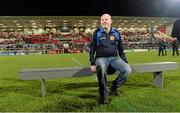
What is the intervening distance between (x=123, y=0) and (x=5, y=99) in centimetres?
369

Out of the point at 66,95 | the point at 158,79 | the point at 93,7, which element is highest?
the point at 93,7

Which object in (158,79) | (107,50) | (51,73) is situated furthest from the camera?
(158,79)

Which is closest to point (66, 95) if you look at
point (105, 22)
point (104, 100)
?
point (104, 100)

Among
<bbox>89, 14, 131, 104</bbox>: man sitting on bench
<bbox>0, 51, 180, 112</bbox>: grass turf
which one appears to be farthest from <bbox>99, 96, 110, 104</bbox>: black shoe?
<bbox>89, 14, 131, 104</bbox>: man sitting on bench

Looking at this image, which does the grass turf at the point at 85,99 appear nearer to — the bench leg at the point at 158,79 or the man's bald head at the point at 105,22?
the bench leg at the point at 158,79

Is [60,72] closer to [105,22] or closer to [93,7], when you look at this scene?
[105,22]

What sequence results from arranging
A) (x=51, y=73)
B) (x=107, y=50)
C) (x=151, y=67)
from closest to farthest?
1. (x=107, y=50)
2. (x=51, y=73)
3. (x=151, y=67)

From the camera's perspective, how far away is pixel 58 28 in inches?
2926

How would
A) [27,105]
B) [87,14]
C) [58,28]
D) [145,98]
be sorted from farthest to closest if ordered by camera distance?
1. [58,28]
2. [87,14]
3. [145,98]
4. [27,105]

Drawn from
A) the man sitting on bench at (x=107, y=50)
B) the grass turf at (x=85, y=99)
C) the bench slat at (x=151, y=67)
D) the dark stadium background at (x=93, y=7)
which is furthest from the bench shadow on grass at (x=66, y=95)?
the dark stadium background at (x=93, y=7)

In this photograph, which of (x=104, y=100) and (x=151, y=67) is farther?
(x=151, y=67)

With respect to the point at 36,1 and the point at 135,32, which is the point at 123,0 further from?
the point at 135,32

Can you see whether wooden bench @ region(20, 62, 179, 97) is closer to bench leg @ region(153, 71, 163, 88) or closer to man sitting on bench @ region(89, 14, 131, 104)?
bench leg @ region(153, 71, 163, 88)

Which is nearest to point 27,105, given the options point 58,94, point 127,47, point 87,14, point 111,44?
point 58,94
